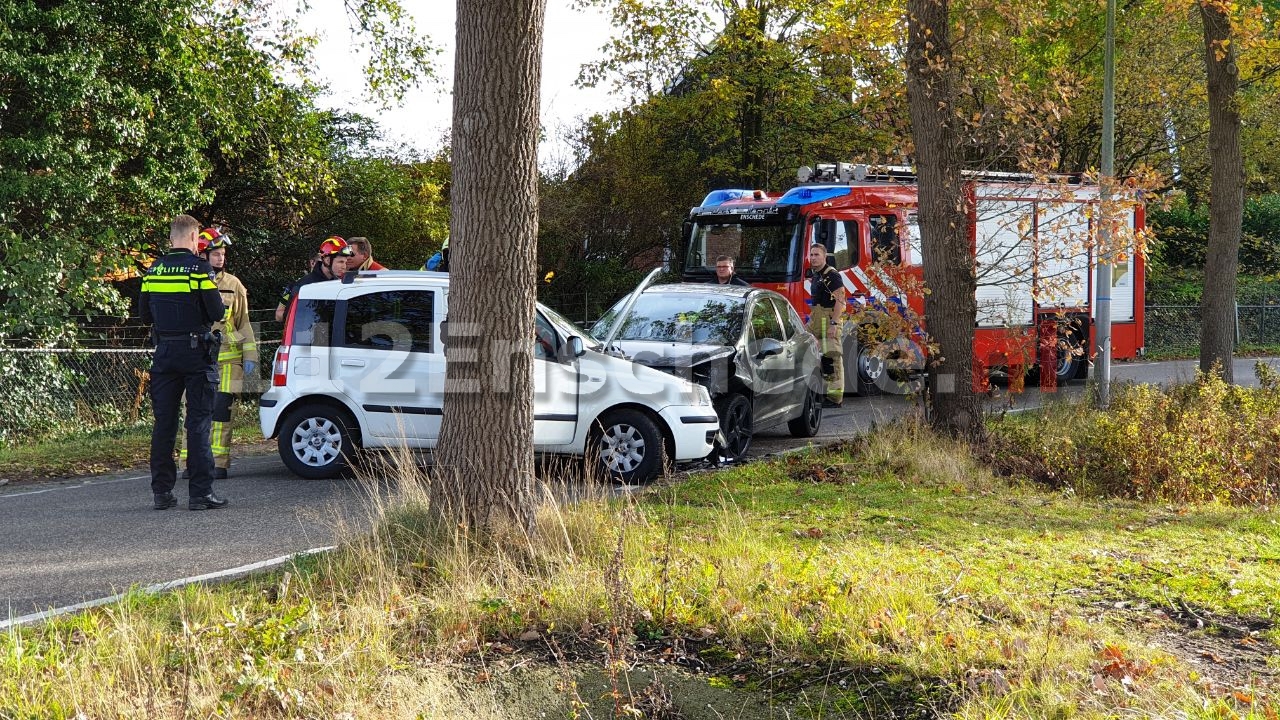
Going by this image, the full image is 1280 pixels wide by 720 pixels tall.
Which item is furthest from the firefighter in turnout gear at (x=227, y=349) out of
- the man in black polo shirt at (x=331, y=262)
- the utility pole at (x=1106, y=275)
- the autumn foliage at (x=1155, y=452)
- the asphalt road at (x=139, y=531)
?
the utility pole at (x=1106, y=275)

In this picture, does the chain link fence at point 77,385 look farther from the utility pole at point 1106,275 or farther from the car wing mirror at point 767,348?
the utility pole at point 1106,275

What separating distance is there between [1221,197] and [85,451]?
13.6 metres

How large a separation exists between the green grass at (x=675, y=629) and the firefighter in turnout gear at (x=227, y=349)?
397 cm

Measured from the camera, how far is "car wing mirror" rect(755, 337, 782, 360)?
1067 centimetres

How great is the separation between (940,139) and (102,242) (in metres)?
9.83

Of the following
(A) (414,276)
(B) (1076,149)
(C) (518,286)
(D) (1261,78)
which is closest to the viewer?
(C) (518,286)

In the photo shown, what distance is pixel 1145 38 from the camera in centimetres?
2647

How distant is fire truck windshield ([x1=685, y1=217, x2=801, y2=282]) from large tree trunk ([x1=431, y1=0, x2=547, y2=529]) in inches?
415

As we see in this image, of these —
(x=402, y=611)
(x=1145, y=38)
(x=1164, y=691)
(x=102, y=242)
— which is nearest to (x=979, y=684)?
(x=1164, y=691)

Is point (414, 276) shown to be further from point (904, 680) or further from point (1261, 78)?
point (1261, 78)

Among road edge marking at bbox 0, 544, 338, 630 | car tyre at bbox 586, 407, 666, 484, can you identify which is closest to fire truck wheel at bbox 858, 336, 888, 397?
car tyre at bbox 586, 407, 666, 484

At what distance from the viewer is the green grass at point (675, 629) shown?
3.91m

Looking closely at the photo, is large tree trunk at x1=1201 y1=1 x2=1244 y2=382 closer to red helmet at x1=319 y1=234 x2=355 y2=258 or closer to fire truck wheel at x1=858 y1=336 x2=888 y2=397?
fire truck wheel at x1=858 y1=336 x2=888 y2=397

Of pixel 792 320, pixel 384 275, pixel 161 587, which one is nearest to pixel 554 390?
pixel 384 275
